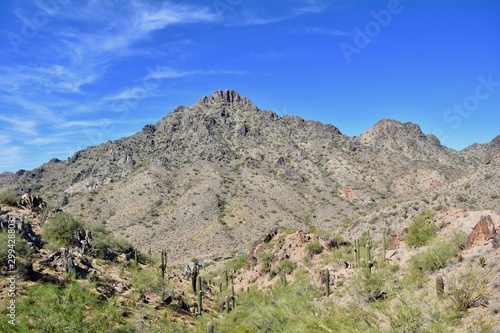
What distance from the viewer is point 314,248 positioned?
36.1 metres

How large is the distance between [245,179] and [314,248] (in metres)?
49.3

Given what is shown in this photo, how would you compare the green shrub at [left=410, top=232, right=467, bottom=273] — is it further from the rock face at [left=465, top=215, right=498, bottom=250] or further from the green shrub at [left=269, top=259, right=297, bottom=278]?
the green shrub at [left=269, top=259, right=297, bottom=278]

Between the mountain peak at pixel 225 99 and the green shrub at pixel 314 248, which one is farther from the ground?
the mountain peak at pixel 225 99

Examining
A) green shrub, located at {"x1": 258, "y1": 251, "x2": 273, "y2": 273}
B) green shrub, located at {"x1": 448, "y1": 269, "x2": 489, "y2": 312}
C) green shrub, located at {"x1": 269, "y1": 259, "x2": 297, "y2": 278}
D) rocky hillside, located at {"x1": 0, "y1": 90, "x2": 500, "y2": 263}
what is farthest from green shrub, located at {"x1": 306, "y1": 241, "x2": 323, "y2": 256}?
green shrub, located at {"x1": 448, "y1": 269, "x2": 489, "y2": 312}

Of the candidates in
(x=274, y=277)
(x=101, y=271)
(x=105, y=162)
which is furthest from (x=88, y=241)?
(x=105, y=162)

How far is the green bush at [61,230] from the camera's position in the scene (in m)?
28.1

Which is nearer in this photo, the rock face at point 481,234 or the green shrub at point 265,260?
the rock face at point 481,234

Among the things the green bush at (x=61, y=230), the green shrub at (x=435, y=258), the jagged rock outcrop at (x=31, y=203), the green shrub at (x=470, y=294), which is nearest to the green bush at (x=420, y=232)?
the green shrub at (x=435, y=258)

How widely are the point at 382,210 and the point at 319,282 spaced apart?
22.8 m

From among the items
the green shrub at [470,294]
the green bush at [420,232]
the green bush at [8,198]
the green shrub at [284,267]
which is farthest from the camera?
the green shrub at [284,267]

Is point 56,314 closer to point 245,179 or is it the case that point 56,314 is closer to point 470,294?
point 470,294

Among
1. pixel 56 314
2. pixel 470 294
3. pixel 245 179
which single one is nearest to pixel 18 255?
pixel 56 314

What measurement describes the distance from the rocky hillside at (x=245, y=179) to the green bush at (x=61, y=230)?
27.2m

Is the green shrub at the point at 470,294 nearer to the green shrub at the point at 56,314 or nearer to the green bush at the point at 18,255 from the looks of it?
the green shrub at the point at 56,314
